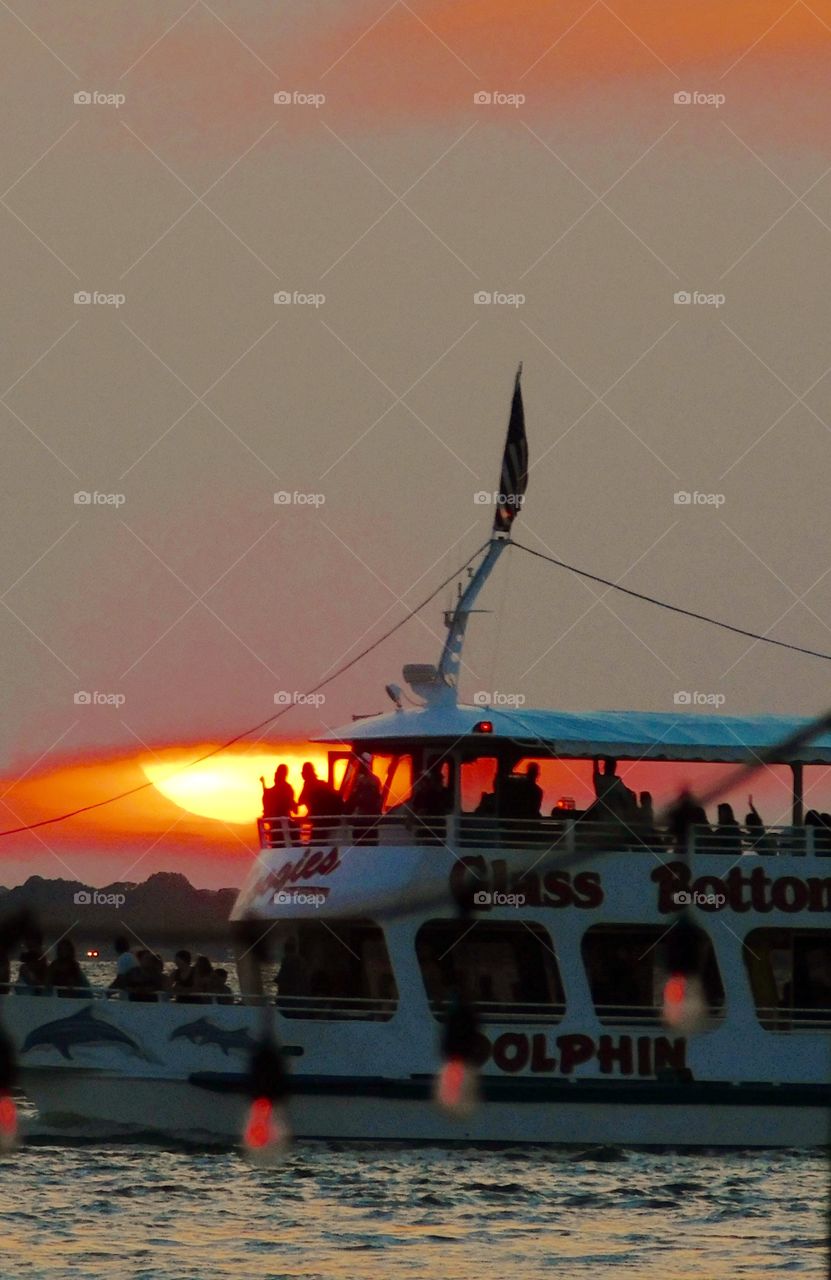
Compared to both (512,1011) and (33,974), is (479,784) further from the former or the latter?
(33,974)

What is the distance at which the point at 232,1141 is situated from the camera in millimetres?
25875

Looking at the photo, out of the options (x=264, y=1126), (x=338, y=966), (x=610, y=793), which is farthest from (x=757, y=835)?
(x=264, y=1126)

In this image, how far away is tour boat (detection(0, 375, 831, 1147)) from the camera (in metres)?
25.1

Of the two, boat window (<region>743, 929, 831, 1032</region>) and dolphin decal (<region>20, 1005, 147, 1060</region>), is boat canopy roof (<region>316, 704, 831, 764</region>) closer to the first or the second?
boat window (<region>743, 929, 831, 1032</region>)

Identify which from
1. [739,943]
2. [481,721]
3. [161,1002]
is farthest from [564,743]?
[161,1002]

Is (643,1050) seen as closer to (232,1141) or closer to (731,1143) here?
(731,1143)

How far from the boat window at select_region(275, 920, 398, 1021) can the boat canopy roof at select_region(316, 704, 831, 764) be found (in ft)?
6.41

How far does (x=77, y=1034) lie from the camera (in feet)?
82.1

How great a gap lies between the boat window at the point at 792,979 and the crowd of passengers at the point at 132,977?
554 cm

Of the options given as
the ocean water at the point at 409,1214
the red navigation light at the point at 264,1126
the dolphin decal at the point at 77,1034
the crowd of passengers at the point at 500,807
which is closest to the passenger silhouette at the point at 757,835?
the crowd of passengers at the point at 500,807

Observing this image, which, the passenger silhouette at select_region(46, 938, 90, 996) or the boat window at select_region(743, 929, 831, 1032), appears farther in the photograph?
the boat window at select_region(743, 929, 831, 1032)

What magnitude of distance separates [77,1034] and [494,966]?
4.38 meters

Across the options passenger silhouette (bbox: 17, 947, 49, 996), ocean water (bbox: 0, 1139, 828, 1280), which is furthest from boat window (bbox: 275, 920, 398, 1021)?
passenger silhouette (bbox: 17, 947, 49, 996)

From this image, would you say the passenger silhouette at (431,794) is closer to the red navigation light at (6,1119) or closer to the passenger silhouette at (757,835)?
the passenger silhouette at (757,835)
